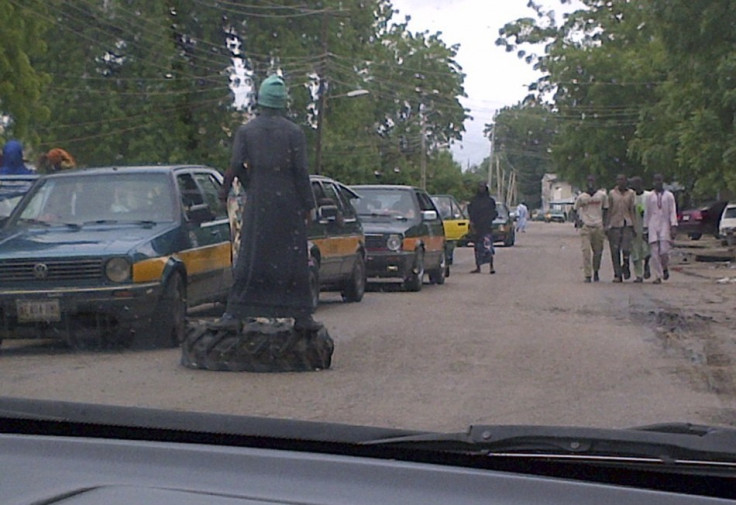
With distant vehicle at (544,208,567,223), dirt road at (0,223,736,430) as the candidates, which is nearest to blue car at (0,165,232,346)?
dirt road at (0,223,736,430)

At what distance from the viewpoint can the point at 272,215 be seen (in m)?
9.02

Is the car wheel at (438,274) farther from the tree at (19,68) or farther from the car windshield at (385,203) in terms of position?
the tree at (19,68)

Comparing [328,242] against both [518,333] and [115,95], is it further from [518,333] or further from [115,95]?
[115,95]

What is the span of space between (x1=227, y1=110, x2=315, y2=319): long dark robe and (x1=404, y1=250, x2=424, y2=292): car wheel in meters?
8.45

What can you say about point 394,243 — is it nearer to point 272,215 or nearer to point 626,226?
point 626,226

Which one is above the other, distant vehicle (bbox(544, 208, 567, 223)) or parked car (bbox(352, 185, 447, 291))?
parked car (bbox(352, 185, 447, 291))

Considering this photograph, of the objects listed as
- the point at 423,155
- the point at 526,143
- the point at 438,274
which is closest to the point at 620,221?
the point at 438,274

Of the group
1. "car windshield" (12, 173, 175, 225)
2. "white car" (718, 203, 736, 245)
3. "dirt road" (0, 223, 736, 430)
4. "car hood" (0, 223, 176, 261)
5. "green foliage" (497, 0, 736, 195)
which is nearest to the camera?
"dirt road" (0, 223, 736, 430)

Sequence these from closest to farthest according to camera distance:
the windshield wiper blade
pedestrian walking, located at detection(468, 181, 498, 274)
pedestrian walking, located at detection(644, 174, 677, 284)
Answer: the windshield wiper blade
pedestrian walking, located at detection(644, 174, 677, 284)
pedestrian walking, located at detection(468, 181, 498, 274)

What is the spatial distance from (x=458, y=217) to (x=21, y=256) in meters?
21.7

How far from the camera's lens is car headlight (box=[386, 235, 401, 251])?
1727cm

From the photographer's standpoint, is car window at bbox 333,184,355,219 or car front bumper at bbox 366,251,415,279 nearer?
car window at bbox 333,184,355,219

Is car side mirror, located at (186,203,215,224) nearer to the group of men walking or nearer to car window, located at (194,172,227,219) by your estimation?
car window, located at (194,172,227,219)

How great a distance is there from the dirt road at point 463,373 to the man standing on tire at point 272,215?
0.60 m
